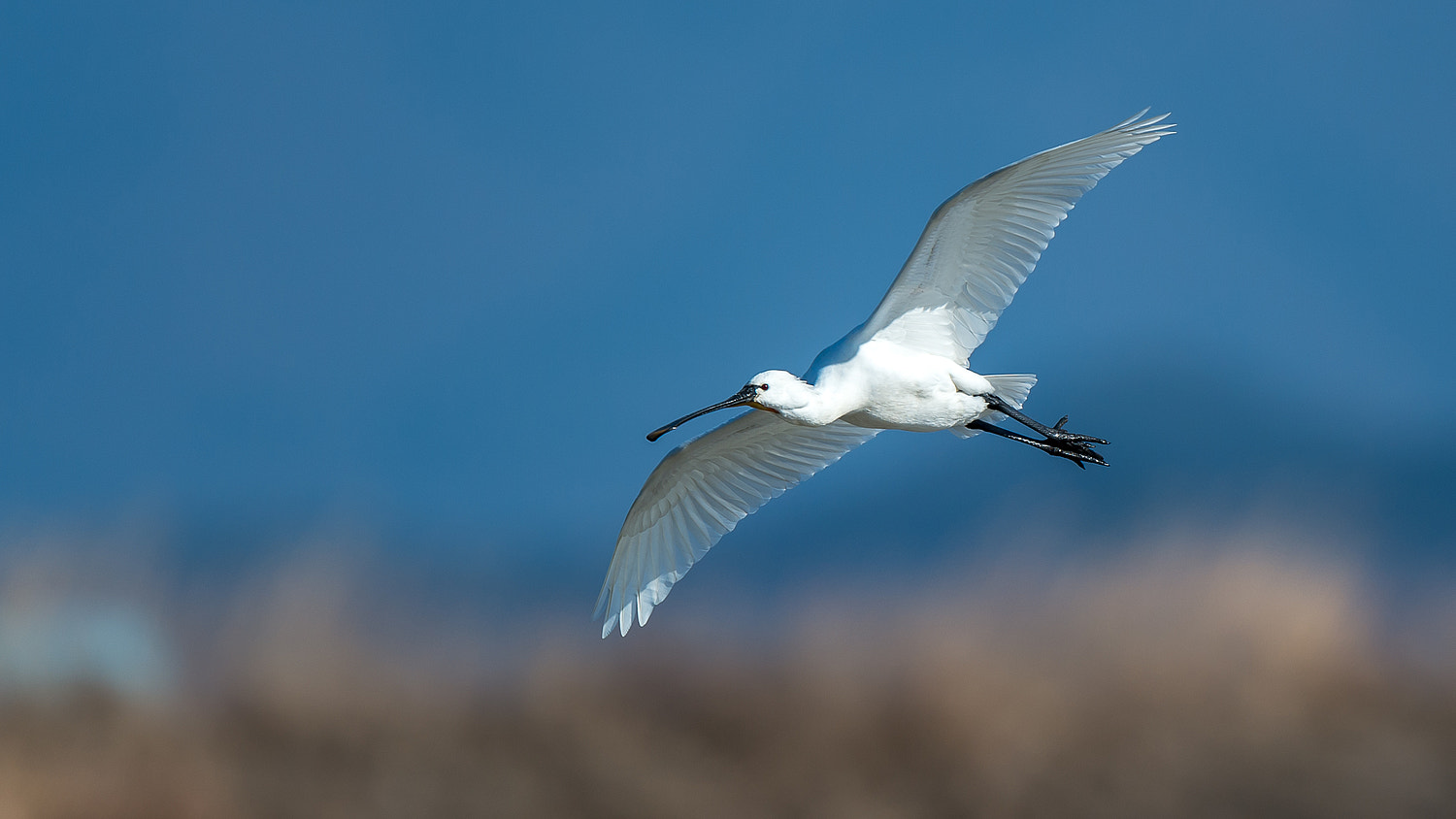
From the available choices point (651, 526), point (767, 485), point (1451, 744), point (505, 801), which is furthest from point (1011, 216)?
point (1451, 744)

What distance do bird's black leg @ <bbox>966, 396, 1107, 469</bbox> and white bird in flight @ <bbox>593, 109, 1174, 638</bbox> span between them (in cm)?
1

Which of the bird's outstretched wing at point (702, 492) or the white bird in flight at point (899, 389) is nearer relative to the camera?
the white bird in flight at point (899, 389)

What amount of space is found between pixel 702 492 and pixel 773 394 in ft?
6.49

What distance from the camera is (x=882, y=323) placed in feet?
25.7

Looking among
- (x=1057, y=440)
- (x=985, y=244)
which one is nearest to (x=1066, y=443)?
(x=1057, y=440)

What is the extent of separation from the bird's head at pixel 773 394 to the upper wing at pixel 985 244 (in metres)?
0.74

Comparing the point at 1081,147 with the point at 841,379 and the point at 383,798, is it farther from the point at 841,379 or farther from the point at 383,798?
the point at 383,798

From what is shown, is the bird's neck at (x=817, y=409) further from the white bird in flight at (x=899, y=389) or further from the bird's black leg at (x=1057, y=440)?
the bird's black leg at (x=1057, y=440)

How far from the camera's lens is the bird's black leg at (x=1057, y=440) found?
321 inches

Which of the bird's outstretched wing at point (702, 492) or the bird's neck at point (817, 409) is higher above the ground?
the bird's outstretched wing at point (702, 492)

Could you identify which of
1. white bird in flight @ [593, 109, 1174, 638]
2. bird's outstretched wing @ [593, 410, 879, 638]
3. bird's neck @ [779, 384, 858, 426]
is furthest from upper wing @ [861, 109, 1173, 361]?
bird's outstretched wing @ [593, 410, 879, 638]

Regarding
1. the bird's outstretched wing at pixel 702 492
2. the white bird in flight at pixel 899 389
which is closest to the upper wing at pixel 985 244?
the white bird in flight at pixel 899 389

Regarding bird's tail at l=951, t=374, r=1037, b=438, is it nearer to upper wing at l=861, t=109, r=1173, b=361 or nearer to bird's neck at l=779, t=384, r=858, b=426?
upper wing at l=861, t=109, r=1173, b=361

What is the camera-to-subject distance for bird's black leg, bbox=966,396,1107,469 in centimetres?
816
